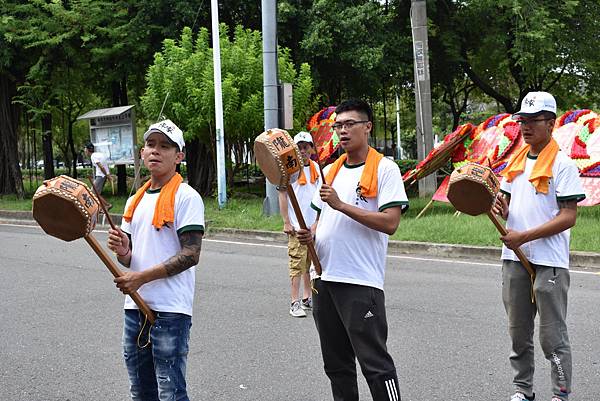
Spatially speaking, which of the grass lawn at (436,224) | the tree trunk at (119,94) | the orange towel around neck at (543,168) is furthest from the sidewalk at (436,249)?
the tree trunk at (119,94)

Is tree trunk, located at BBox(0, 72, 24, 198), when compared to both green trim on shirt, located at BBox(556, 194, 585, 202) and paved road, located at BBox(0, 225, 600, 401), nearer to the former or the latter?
paved road, located at BBox(0, 225, 600, 401)

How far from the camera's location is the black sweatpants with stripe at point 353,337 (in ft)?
12.2

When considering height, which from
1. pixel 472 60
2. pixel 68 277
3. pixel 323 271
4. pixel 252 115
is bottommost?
pixel 68 277

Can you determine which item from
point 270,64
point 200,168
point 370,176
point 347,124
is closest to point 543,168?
point 370,176

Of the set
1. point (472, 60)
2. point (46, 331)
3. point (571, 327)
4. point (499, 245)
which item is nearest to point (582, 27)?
point (472, 60)

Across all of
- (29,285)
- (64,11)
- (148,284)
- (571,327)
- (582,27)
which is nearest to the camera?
(148,284)

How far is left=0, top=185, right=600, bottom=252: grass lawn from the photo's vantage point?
11516 mm

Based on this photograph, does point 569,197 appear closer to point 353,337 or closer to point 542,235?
point 542,235

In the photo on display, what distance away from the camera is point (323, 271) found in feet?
12.8

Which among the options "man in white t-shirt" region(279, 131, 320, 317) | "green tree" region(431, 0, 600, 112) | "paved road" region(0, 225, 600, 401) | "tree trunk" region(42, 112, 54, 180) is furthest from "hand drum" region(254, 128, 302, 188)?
"tree trunk" region(42, 112, 54, 180)

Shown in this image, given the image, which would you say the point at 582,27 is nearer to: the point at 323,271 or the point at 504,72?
the point at 504,72

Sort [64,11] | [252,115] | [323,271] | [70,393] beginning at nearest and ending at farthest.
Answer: [323,271]
[70,393]
[252,115]
[64,11]

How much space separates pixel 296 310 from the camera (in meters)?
7.43

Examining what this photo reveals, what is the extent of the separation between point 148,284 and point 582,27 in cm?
2155
